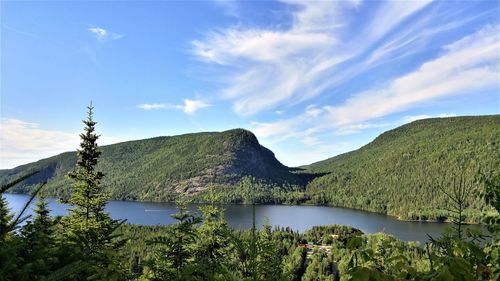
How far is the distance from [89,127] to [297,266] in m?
77.1

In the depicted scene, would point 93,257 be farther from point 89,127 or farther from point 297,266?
point 297,266

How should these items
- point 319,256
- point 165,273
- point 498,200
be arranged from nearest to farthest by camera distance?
point 498,200, point 165,273, point 319,256

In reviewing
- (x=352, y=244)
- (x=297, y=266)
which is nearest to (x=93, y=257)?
(x=352, y=244)

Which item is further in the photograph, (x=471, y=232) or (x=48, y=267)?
(x=48, y=267)

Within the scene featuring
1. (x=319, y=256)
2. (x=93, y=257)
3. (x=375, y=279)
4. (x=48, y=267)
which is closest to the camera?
(x=375, y=279)

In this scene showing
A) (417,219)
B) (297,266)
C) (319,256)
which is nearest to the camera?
(297,266)

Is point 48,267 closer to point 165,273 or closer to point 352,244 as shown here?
point 165,273

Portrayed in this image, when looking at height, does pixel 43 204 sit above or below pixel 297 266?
above

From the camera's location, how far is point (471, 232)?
459cm

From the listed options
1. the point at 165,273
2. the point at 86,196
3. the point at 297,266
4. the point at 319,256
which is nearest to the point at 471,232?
the point at 165,273

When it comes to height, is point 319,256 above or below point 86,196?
below

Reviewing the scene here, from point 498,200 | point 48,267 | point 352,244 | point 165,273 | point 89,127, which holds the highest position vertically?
point 89,127

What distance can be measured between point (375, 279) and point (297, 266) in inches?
3684

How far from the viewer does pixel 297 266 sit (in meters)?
90.3
